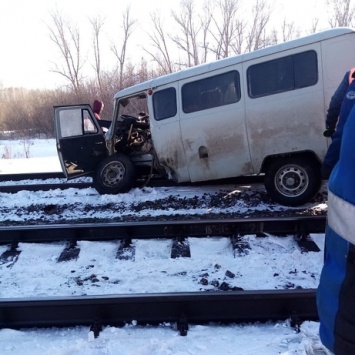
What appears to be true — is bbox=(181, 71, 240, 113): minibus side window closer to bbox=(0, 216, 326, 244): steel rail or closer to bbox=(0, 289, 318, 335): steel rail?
bbox=(0, 216, 326, 244): steel rail

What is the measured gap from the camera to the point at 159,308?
12.0ft

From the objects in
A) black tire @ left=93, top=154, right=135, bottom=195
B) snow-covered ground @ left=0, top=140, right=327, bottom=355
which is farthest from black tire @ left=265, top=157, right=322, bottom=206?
black tire @ left=93, top=154, right=135, bottom=195

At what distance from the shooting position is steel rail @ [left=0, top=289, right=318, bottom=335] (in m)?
3.60

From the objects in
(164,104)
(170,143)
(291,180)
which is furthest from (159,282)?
(164,104)

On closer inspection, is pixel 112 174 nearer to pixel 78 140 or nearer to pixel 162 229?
pixel 78 140

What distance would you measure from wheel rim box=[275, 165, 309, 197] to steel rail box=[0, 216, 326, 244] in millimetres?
1225

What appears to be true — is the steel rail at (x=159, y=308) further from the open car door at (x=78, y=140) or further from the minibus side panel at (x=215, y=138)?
the open car door at (x=78, y=140)

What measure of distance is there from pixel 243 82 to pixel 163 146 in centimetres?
190

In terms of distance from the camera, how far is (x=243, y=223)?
5547 mm

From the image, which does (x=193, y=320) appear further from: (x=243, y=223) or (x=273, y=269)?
(x=243, y=223)

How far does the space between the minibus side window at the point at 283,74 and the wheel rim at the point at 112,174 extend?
310 centimetres

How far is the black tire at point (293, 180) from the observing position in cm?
676

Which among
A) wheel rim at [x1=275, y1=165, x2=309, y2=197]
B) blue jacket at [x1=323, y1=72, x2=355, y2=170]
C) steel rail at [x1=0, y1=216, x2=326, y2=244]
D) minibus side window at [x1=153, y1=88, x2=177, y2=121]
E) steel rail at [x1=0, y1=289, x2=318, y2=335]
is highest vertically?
minibus side window at [x1=153, y1=88, x2=177, y2=121]

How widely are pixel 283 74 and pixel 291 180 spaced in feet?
5.63
